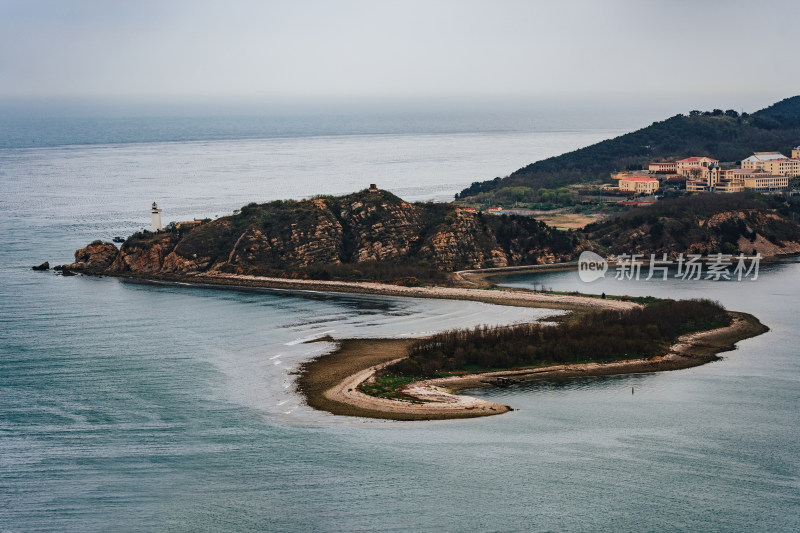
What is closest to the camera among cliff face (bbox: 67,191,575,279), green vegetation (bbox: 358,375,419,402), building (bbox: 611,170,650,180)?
green vegetation (bbox: 358,375,419,402)

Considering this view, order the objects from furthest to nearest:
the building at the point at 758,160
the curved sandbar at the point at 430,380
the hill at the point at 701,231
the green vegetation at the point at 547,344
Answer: the building at the point at 758,160 < the hill at the point at 701,231 < the green vegetation at the point at 547,344 < the curved sandbar at the point at 430,380

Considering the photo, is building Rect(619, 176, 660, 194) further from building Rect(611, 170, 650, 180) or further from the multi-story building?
the multi-story building

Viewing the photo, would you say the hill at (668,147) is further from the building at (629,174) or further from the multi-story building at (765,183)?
the multi-story building at (765,183)

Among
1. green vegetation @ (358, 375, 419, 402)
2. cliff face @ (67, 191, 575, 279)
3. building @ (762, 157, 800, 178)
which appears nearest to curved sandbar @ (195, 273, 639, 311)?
cliff face @ (67, 191, 575, 279)

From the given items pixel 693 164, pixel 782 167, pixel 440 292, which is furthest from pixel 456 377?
pixel 693 164

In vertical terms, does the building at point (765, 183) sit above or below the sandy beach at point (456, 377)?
above

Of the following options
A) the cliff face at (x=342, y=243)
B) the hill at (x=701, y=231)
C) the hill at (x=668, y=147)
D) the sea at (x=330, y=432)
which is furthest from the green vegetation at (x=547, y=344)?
the hill at (x=668, y=147)
